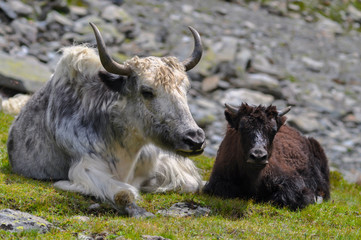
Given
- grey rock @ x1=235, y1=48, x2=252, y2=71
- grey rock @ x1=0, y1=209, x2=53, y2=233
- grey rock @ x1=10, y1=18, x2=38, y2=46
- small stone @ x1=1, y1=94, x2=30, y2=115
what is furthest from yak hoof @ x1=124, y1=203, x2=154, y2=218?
grey rock @ x1=235, y1=48, x2=252, y2=71

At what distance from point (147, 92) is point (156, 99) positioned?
173 millimetres

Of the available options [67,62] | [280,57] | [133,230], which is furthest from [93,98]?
[280,57]

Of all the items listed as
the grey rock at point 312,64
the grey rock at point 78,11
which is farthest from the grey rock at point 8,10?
the grey rock at point 312,64

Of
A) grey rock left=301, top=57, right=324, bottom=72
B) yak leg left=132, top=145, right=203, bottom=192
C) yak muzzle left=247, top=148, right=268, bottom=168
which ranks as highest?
yak muzzle left=247, top=148, right=268, bottom=168

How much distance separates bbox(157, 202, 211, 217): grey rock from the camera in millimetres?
8547

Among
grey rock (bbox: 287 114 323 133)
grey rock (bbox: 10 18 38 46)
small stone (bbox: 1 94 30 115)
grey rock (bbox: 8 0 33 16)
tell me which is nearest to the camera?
small stone (bbox: 1 94 30 115)

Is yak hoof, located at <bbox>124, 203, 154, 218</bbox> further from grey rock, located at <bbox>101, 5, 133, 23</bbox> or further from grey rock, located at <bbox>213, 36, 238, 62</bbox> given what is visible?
Answer: grey rock, located at <bbox>101, 5, 133, 23</bbox>

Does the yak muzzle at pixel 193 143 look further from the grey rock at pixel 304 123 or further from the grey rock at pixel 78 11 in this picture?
the grey rock at pixel 78 11

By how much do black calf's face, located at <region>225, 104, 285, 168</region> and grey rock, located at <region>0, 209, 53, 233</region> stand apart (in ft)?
10.5

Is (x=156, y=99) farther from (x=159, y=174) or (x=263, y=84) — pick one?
(x=263, y=84)

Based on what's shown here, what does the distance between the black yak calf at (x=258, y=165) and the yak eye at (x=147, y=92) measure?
4.82ft

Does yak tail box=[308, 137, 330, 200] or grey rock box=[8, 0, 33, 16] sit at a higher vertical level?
yak tail box=[308, 137, 330, 200]

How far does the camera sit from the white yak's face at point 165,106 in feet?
27.6

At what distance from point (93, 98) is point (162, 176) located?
5.50ft
